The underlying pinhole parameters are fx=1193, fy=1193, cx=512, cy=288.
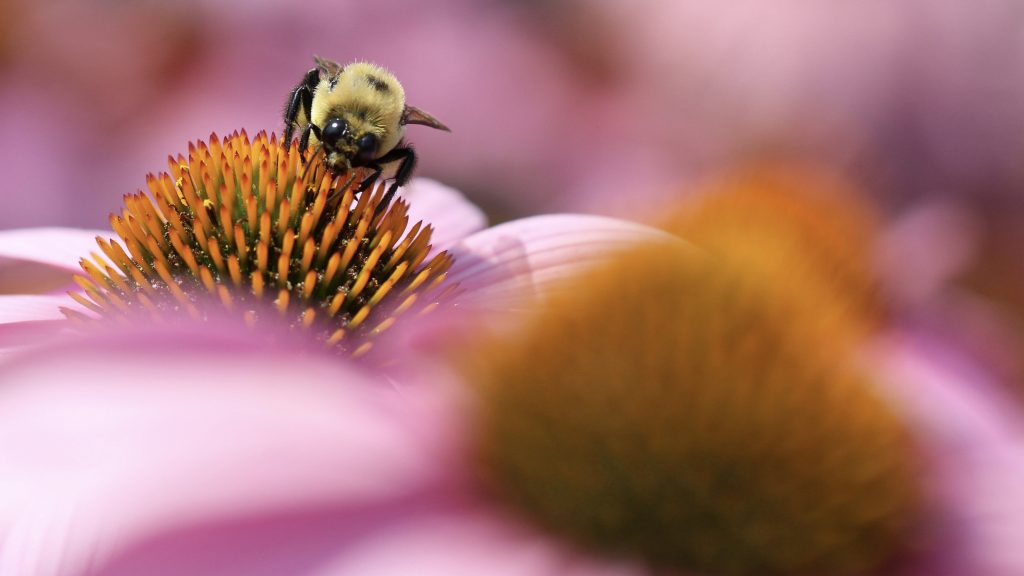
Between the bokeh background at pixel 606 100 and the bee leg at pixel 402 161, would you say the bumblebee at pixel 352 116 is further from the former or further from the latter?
the bokeh background at pixel 606 100

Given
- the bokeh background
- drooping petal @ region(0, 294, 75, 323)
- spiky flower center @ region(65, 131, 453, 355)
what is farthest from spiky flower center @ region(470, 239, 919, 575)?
the bokeh background

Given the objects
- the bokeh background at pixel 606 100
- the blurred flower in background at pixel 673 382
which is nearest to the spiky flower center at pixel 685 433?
the blurred flower in background at pixel 673 382

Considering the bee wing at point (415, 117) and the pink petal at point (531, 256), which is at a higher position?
the bee wing at point (415, 117)

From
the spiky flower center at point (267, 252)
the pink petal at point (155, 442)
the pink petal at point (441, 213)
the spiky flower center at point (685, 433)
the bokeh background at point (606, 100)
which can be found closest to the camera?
the pink petal at point (155, 442)

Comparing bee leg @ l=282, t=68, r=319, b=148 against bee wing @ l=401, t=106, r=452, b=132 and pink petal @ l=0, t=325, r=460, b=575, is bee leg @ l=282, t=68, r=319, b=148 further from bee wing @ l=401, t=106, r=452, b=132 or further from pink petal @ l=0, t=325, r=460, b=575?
pink petal @ l=0, t=325, r=460, b=575

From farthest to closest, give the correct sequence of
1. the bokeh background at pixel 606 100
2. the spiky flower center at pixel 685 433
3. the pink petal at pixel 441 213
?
the bokeh background at pixel 606 100
the pink petal at pixel 441 213
the spiky flower center at pixel 685 433

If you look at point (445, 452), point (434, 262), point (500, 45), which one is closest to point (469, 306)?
point (434, 262)

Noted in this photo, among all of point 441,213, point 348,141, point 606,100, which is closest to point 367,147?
point 348,141
